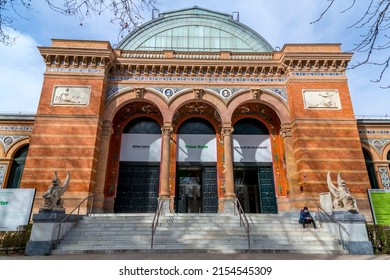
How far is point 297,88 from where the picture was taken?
45.0 ft

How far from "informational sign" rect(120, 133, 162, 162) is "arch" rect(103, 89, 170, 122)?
2.02m

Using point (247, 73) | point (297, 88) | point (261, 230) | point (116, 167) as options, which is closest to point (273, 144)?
point (297, 88)

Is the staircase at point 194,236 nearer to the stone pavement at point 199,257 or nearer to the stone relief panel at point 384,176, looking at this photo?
the stone pavement at point 199,257

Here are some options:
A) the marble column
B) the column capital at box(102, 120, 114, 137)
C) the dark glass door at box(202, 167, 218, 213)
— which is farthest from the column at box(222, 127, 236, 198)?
the column capital at box(102, 120, 114, 137)

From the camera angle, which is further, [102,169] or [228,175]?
[228,175]

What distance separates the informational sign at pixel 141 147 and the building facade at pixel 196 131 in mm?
61

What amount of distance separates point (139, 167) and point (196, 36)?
1135 cm

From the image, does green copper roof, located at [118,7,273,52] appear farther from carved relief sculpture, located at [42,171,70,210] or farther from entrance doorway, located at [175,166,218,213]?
carved relief sculpture, located at [42,171,70,210]

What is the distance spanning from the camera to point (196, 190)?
607 inches

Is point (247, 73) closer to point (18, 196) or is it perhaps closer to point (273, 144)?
point (273, 144)

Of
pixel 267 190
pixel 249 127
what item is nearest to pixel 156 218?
pixel 267 190

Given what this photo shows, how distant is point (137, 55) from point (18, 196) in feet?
31.6

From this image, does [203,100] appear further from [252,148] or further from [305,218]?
[305,218]

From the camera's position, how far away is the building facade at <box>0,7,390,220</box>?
12.4m
